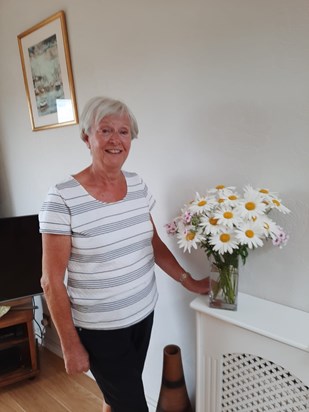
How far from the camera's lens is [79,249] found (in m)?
1.04

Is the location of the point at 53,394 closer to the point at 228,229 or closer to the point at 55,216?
the point at 55,216

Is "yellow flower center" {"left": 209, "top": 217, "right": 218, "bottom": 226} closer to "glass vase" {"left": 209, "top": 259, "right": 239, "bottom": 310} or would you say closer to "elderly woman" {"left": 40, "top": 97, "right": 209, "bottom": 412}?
"glass vase" {"left": 209, "top": 259, "right": 239, "bottom": 310}

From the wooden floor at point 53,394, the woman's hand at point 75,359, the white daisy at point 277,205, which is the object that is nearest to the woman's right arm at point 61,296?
the woman's hand at point 75,359

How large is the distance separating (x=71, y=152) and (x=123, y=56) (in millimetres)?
625

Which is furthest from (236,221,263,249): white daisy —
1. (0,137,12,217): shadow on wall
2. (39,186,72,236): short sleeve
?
(0,137,12,217): shadow on wall

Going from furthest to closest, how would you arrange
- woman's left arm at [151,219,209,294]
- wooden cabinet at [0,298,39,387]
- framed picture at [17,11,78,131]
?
wooden cabinet at [0,298,39,387]
framed picture at [17,11,78,131]
woman's left arm at [151,219,209,294]

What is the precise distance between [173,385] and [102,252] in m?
0.68

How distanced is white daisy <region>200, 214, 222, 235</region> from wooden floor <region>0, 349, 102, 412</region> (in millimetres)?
1402

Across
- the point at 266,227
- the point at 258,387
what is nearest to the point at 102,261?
the point at 266,227

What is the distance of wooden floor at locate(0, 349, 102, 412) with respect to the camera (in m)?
1.77

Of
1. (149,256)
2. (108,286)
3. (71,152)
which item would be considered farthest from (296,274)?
(71,152)

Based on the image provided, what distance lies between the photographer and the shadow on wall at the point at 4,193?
235 centimetres

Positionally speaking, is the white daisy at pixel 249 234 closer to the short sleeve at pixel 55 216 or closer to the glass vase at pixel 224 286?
the glass vase at pixel 224 286

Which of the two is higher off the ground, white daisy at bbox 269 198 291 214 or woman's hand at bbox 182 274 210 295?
white daisy at bbox 269 198 291 214
